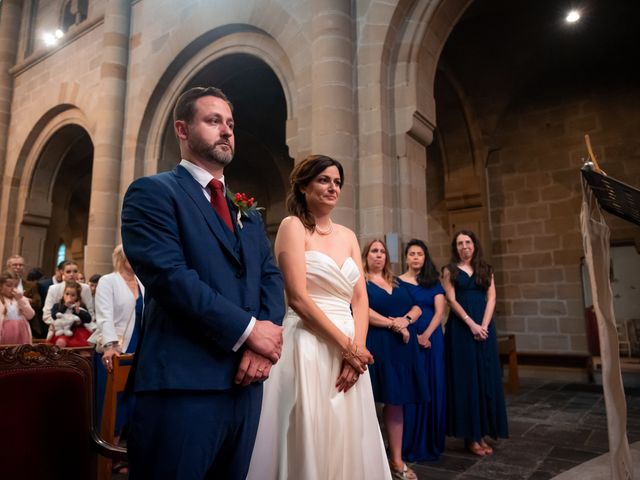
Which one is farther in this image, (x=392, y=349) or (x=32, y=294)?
(x=32, y=294)

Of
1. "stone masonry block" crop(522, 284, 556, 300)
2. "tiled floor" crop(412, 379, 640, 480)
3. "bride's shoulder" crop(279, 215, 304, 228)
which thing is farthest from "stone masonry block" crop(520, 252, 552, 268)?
"bride's shoulder" crop(279, 215, 304, 228)

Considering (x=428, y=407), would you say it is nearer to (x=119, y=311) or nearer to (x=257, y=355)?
(x=119, y=311)

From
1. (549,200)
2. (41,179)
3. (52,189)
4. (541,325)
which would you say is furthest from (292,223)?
(52,189)

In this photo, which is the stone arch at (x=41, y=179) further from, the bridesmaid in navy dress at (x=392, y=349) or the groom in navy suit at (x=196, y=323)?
the groom in navy suit at (x=196, y=323)

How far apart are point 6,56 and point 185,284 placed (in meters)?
13.3

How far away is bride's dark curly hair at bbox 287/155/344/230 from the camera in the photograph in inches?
87.4

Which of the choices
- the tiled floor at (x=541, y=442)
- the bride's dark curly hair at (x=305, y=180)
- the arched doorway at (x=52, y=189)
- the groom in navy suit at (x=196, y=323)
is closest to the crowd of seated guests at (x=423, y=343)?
the tiled floor at (x=541, y=442)

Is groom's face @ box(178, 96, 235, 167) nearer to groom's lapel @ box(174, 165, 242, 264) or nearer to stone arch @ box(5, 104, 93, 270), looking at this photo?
groom's lapel @ box(174, 165, 242, 264)

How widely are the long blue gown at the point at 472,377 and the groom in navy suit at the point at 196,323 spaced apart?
2.64 metres

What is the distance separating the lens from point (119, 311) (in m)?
3.45

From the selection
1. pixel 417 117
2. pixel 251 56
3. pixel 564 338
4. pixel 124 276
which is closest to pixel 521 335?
pixel 564 338

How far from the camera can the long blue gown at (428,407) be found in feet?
11.5

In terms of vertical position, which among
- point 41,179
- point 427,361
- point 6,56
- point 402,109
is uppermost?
point 6,56

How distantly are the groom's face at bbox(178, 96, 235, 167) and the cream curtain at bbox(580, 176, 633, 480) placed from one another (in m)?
1.66
